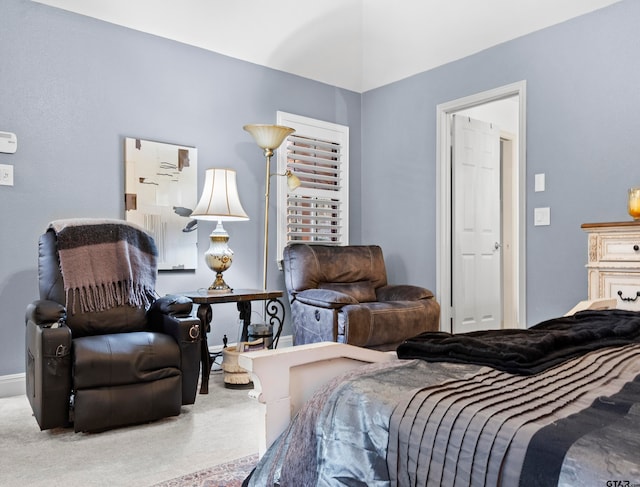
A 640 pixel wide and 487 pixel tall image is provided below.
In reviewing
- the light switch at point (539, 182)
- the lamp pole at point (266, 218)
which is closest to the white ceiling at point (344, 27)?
the lamp pole at point (266, 218)

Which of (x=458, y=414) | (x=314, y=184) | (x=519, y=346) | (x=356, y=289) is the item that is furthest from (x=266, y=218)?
(x=458, y=414)

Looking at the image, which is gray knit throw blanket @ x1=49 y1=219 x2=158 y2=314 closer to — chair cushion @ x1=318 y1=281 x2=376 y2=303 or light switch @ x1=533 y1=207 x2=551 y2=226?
chair cushion @ x1=318 y1=281 x2=376 y2=303

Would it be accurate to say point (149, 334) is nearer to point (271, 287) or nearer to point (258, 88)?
point (271, 287)

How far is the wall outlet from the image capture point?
10.3ft

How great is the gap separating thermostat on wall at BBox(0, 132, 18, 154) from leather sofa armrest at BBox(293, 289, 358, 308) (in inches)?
86.3

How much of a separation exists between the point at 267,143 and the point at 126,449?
99.3 inches

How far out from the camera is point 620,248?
9.18 ft

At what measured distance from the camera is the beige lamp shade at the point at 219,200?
3514 mm

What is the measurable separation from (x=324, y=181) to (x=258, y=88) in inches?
42.9

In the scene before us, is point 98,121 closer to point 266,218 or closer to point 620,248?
point 266,218

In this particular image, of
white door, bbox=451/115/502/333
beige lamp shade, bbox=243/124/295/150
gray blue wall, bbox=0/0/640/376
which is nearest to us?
gray blue wall, bbox=0/0/640/376

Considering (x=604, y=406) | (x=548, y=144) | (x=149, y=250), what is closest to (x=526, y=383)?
(x=604, y=406)

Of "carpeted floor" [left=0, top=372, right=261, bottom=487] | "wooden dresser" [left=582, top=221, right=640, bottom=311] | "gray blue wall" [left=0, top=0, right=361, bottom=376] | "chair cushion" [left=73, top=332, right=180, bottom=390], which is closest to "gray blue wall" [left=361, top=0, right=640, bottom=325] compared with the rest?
"wooden dresser" [left=582, top=221, right=640, bottom=311]

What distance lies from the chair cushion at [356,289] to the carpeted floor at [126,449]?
4.69 feet
